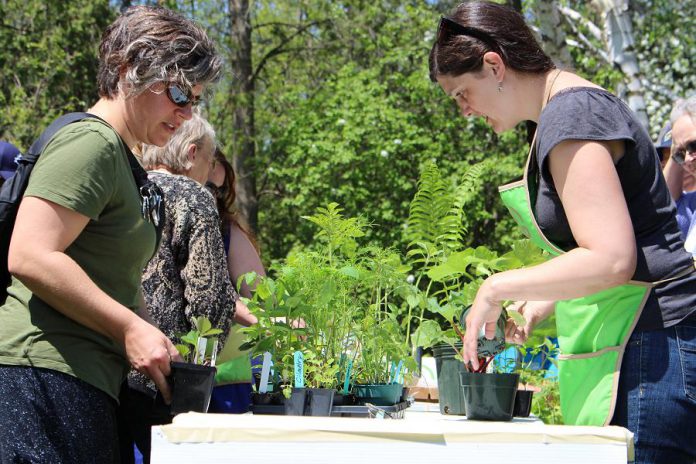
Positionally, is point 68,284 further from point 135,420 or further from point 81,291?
point 135,420

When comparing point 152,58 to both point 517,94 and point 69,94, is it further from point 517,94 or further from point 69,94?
point 69,94

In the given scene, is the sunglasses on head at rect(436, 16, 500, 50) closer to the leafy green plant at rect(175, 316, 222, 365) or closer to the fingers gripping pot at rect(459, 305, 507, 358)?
the fingers gripping pot at rect(459, 305, 507, 358)

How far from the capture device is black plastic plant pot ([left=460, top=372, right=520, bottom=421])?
1822mm

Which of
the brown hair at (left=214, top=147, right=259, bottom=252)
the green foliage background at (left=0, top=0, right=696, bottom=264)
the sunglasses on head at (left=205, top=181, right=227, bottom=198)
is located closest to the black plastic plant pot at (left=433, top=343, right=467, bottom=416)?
the brown hair at (left=214, top=147, right=259, bottom=252)

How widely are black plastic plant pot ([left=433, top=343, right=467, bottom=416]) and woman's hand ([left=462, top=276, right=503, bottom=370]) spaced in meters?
0.41

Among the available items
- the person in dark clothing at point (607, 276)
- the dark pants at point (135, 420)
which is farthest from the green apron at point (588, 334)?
the dark pants at point (135, 420)

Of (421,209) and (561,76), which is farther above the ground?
(561,76)

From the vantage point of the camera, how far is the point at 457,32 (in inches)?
71.3

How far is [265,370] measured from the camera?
187 centimetres

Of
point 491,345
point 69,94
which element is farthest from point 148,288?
point 69,94

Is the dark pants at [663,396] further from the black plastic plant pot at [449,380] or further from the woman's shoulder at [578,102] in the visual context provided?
the black plastic plant pot at [449,380]

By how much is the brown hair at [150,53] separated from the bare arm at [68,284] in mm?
384

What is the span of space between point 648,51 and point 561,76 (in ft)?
A: 29.9

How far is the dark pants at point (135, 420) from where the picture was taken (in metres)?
2.05
